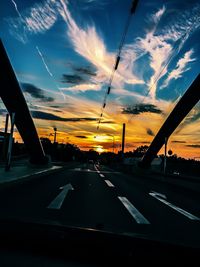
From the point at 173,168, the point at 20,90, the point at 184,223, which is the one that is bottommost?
the point at 184,223

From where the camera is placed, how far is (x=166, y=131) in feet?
161

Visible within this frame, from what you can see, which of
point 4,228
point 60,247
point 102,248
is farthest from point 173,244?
point 4,228

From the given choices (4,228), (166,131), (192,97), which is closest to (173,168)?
(166,131)

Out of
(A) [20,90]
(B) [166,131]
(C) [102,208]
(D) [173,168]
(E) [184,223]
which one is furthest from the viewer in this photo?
(D) [173,168]

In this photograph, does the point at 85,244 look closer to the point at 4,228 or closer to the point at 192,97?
the point at 4,228

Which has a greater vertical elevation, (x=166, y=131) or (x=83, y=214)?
(x=166, y=131)

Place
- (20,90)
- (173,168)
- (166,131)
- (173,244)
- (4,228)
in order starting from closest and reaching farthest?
(173,244) < (4,228) < (20,90) < (166,131) < (173,168)

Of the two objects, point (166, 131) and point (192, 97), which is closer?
point (192, 97)

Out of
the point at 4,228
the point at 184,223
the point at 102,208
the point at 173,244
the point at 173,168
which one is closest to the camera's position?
the point at 173,244

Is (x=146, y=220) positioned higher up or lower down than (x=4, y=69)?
lower down

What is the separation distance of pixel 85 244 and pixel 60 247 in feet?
1.04

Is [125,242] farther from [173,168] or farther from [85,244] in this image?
[173,168]

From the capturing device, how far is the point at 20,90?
30266 mm

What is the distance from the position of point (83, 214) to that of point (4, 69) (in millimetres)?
19864
